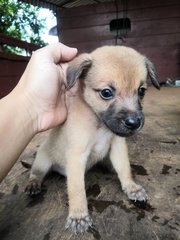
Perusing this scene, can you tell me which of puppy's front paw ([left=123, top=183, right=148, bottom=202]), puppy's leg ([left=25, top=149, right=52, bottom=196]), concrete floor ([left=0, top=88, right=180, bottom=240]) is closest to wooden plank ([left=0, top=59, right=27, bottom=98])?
concrete floor ([left=0, top=88, right=180, bottom=240])

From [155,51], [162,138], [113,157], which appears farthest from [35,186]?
[155,51]

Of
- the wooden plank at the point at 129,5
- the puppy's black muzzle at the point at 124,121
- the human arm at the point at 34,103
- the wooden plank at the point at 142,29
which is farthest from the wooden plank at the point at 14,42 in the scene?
the puppy's black muzzle at the point at 124,121

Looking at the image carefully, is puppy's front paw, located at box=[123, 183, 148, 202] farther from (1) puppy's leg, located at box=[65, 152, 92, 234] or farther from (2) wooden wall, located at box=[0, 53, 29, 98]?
(2) wooden wall, located at box=[0, 53, 29, 98]

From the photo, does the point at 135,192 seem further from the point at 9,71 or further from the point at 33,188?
the point at 9,71

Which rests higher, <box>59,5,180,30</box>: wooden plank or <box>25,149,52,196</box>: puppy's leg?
<box>59,5,180,30</box>: wooden plank

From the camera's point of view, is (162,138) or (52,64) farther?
(162,138)

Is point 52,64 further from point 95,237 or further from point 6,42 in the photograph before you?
point 6,42

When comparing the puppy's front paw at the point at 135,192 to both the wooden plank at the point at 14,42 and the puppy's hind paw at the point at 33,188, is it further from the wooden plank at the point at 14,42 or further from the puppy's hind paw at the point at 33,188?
the wooden plank at the point at 14,42
